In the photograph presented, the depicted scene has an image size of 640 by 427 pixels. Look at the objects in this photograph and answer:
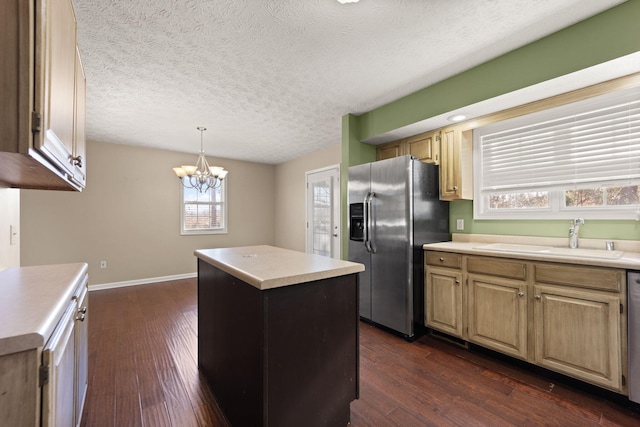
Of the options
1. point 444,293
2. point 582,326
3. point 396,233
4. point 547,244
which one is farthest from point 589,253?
point 396,233

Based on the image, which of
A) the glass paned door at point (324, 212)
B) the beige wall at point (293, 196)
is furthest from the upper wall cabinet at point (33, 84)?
the beige wall at point (293, 196)

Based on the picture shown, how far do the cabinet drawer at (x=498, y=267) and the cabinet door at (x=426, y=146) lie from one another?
120 cm

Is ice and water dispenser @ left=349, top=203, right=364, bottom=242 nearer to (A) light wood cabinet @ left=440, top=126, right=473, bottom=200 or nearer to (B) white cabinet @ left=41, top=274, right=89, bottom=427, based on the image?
(A) light wood cabinet @ left=440, top=126, right=473, bottom=200

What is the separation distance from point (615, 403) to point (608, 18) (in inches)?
97.9

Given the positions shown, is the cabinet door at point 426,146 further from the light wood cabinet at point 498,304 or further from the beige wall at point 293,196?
the beige wall at point 293,196

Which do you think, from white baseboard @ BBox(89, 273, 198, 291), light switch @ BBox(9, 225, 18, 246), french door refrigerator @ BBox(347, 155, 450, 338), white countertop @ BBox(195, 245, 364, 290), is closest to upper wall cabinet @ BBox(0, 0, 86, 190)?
white countertop @ BBox(195, 245, 364, 290)

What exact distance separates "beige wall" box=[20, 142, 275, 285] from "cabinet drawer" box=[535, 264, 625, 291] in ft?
17.5

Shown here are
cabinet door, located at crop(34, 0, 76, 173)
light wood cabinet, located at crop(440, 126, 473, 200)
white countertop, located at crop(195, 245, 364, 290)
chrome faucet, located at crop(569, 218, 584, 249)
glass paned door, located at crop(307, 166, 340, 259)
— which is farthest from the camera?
glass paned door, located at crop(307, 166, 340, 259)

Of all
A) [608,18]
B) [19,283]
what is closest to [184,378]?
[19,283]

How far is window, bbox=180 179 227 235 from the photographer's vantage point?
5.52 meters

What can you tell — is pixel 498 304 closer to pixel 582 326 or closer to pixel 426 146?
pixel 582 326

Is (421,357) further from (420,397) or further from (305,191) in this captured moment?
(305,191)

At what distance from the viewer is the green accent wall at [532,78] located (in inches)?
70.7

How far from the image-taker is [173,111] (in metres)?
3.41
